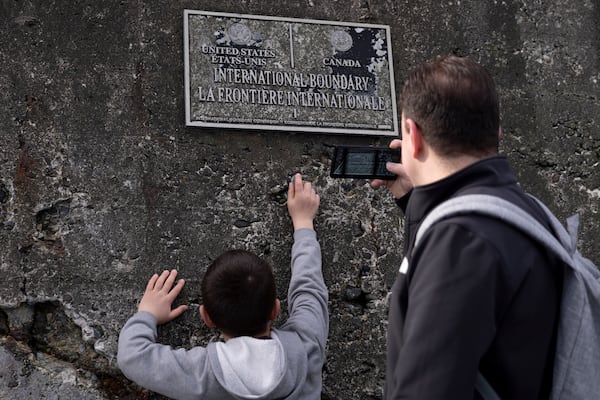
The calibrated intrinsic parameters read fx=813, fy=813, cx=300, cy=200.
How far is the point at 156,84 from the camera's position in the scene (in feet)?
10.6

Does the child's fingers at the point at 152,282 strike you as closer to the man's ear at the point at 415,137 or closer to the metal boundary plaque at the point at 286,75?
the metal boundary plaque at the point at 286,75

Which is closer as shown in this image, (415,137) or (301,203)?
(415,137)

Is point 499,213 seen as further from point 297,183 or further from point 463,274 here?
point 297,183

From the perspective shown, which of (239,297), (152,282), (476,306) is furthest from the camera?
(152,282)

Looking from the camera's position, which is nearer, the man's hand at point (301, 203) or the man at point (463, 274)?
the man at point (463, 274)

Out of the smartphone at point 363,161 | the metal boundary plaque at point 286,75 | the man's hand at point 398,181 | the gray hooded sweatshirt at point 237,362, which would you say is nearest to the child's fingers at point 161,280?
the gray hooded sweatshirt at point 237,362

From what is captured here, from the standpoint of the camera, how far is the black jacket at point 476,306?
1766 millimetres

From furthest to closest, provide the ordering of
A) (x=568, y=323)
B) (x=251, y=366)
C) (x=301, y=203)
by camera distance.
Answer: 1. (x=301, y=203)
2. (x=251, y=366)
3. (x=568, y=323)

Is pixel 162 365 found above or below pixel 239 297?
below

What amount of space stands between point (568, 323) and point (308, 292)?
1.20 m

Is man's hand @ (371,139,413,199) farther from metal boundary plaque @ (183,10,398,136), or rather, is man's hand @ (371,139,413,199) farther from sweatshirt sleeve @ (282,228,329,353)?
metal boundary plaque @ (183,10,398,136)

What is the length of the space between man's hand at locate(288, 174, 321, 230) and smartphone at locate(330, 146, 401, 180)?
0.99 ft

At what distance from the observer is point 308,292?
2.94 meters

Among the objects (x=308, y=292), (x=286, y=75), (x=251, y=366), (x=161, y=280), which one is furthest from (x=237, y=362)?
(x=286, y=75)
